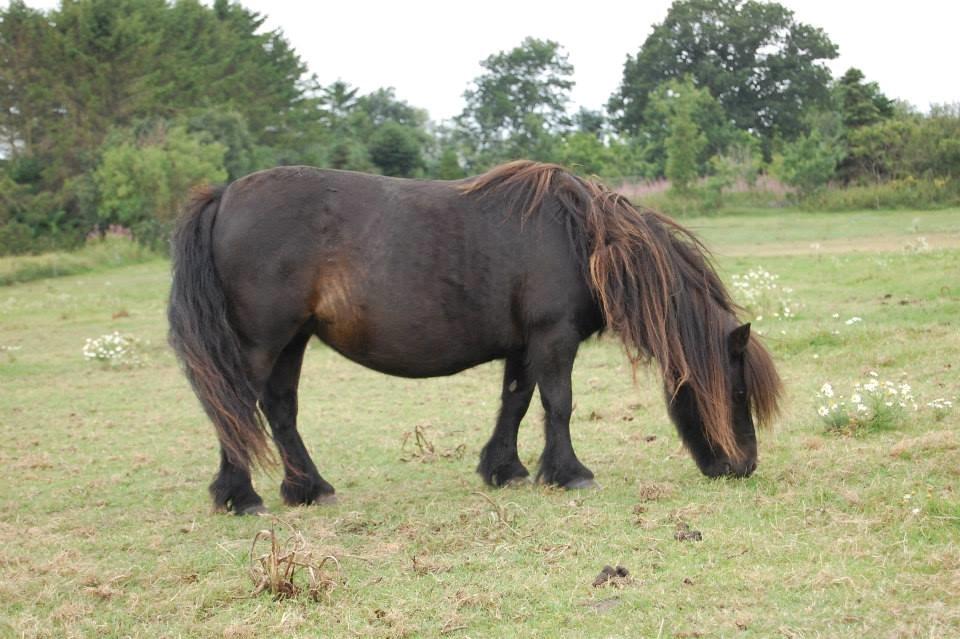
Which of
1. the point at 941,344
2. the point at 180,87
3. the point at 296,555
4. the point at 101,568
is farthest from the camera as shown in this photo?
the point at 180,87

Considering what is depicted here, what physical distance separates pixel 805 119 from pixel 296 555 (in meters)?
49.9

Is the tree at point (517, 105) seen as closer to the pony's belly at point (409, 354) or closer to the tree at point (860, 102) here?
the tree at point (860, 102)

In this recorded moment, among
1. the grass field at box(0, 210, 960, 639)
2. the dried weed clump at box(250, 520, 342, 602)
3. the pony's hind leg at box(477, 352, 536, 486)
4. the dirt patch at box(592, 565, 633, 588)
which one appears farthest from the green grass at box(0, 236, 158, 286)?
the dirt patch at box(592, 565, 633, 588)

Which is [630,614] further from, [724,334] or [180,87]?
[180,87]

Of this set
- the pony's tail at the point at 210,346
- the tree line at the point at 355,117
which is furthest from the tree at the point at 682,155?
the pony's tail at the point at 210,346

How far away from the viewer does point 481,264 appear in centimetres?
596

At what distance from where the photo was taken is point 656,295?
5.88 meters

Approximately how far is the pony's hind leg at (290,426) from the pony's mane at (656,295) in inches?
60.6

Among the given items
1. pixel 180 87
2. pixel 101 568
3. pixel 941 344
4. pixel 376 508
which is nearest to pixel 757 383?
pixel 376 508

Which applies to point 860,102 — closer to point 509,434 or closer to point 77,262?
point 77,262

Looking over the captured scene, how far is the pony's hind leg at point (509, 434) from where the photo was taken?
6.36 meters

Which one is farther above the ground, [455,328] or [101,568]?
[455,328]

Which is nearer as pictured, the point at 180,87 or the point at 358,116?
the point at 180,87

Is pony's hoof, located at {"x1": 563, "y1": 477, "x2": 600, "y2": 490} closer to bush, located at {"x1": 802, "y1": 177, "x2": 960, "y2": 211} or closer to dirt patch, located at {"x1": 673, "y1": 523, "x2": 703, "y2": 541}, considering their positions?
dirt patch, located at {"x1": 673, "y1": 523, "x2": 703, "y2": 541}
